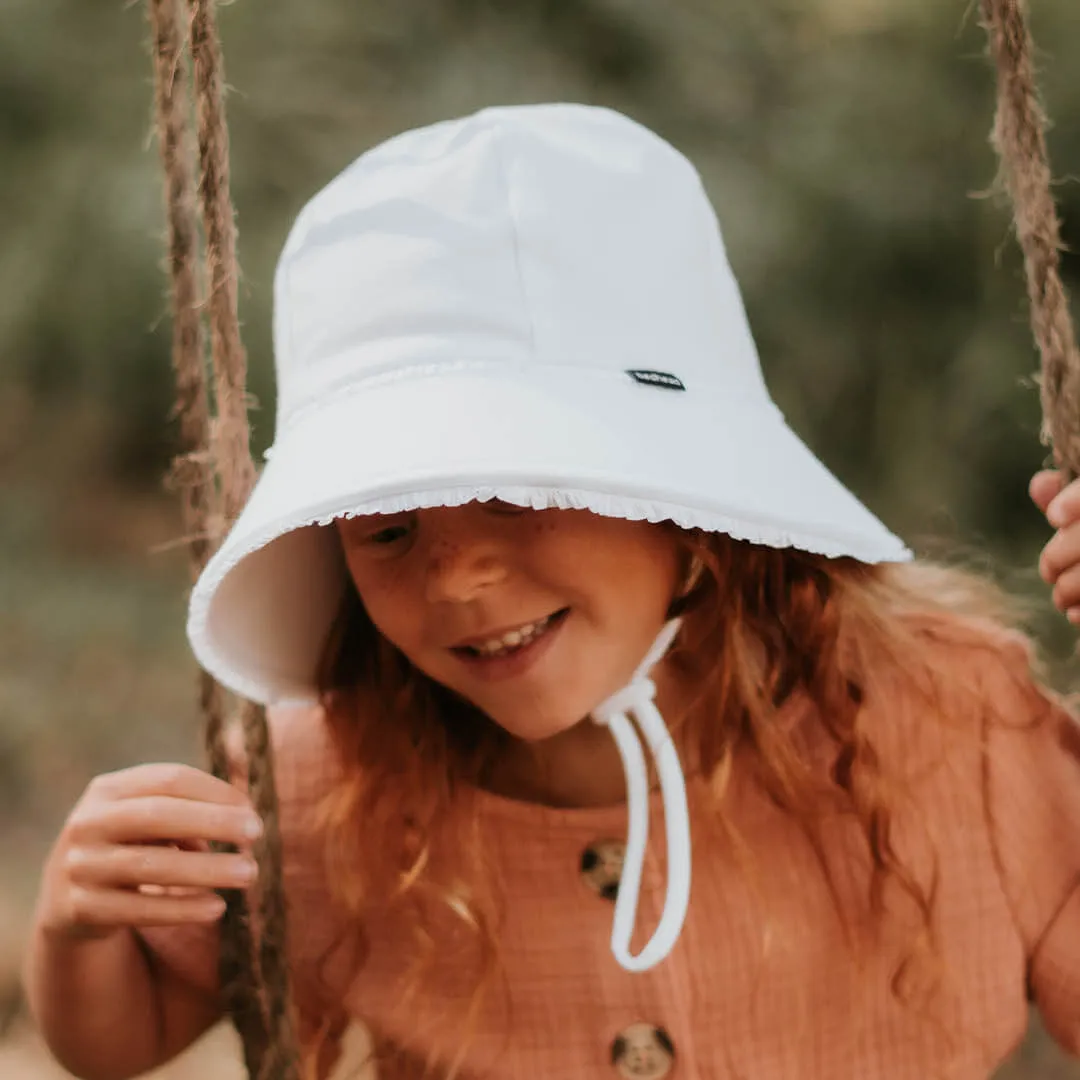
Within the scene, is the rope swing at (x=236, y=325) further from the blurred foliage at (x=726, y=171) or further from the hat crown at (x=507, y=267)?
the blurred foliage at (x=726, y=171)

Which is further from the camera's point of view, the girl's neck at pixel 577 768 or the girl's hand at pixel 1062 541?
the girl's neck at pixel 577 768

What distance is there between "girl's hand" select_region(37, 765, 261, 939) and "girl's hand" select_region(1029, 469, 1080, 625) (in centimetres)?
34

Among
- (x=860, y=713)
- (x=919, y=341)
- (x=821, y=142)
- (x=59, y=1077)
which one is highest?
(x=821, y=142)

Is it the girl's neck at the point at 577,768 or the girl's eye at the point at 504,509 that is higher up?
the girl's eye at the point at 504,509

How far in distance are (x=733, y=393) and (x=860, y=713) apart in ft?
0.65

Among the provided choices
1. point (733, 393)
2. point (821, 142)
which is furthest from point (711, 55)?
point (733, 393)

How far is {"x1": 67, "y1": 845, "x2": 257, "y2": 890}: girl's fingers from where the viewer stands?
43 centimetres

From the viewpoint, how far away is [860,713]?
59cm

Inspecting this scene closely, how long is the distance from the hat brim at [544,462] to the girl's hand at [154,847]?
2.3 inches

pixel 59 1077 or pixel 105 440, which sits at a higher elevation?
pixel 105 440

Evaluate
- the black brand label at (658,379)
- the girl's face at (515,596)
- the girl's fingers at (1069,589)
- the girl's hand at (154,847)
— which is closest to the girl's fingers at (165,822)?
the girl's hand at (154,847)

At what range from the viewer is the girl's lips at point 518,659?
0.51m

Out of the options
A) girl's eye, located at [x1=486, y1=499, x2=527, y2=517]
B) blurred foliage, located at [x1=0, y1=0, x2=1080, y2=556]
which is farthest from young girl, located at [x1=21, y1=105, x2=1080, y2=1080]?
blurred foliage, located at [x1=0, y1=0, x2=1080, y2=556]

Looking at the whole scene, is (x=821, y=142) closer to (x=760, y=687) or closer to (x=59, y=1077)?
(x=760, y=687)
